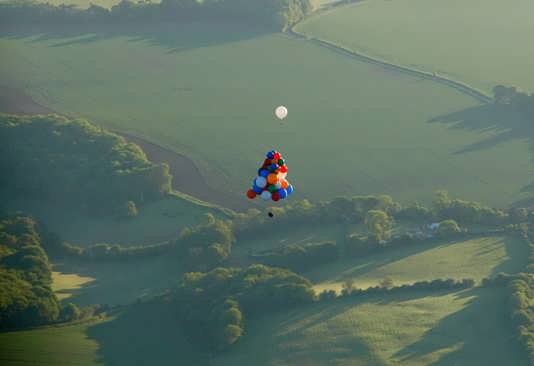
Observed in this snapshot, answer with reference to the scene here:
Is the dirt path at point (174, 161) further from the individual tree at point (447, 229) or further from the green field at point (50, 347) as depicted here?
the green field at point (50, 347)

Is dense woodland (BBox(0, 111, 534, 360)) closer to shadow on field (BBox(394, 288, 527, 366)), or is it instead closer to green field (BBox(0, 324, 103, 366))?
shadow on field (BBox(394, 288, 527, 366))

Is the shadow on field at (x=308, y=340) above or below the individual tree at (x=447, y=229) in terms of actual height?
below

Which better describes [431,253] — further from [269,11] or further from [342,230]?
[269,11]

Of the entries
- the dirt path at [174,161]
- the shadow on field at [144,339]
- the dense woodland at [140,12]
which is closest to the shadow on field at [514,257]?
the dirt path at [174,161]

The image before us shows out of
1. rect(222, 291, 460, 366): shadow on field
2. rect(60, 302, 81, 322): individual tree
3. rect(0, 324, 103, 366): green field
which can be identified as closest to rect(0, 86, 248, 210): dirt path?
rect(222, 291, 460, 366): shadow on field

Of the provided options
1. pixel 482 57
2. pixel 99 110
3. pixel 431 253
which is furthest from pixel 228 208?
pixel 482 57

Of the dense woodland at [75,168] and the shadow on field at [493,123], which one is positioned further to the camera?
the shadow on field at [493,123]

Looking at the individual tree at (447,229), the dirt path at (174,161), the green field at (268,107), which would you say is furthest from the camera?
the green field at (268,107)
